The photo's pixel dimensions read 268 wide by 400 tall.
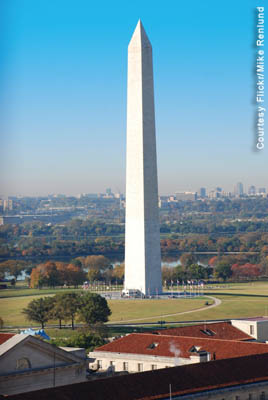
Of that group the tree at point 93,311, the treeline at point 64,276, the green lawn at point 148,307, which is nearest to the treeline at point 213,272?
the treeline at point 64,276

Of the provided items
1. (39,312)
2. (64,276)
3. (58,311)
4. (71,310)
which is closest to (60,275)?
(64,276)

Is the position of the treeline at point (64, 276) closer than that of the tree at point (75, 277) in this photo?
Yes

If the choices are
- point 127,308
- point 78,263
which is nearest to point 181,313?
point 127,308

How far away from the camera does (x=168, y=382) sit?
132ft

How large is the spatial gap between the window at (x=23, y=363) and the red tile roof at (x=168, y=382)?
204 centimetres

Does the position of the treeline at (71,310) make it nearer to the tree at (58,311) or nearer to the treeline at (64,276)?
the tree at (58,311)

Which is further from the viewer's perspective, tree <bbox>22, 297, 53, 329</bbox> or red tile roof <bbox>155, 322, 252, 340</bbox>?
tree <bbox>22, 297, 53, 329</bbox>

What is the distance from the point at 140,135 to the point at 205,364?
62.0 meters

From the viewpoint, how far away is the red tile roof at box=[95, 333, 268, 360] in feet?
160

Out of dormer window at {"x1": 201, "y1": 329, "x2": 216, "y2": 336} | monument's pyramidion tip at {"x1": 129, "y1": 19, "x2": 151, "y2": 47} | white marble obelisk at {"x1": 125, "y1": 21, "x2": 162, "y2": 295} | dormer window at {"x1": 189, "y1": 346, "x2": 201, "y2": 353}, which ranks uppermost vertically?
monument's pyramidion tip at {"x1": 129, "y1": 19, "x2": 151, "y2": 47}

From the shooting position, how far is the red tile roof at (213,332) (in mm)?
55709

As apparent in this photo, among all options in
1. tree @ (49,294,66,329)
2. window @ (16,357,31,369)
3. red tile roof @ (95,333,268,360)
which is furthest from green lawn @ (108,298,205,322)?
window @ (16,357,31,369)

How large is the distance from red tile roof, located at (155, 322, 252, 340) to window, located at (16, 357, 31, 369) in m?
18.2

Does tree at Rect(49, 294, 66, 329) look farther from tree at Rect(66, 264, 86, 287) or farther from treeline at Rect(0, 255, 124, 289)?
tree at Rect(66, 264, 86, 287)
